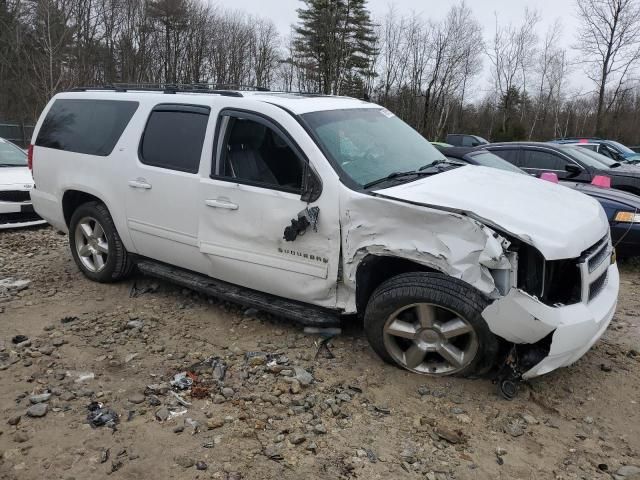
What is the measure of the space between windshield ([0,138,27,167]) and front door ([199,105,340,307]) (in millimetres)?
6023

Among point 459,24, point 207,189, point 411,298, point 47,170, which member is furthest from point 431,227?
point 459,24

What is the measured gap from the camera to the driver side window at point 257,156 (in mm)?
3590

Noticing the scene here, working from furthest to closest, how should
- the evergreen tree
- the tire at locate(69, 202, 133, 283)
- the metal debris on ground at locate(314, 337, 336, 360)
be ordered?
1. the evergreen tree
2. the tire at locate(69, 202, 133, 283)
3. the metal debris on ground at locate(314, 337, 336, 360)

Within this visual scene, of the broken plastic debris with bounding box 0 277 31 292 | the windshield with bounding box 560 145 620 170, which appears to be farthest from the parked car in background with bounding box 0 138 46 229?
the windshield with bounding box 560 145 620 170

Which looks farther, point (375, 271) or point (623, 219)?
point (623, 219)

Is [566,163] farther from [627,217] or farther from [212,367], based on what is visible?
[212,367]

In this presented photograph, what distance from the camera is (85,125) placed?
193 inches

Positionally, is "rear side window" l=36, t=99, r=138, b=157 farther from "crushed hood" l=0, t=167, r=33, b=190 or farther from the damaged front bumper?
the damaged front bumper

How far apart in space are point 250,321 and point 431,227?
187cm

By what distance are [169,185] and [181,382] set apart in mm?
1609

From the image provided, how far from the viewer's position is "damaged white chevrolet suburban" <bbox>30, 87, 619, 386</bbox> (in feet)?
9.59

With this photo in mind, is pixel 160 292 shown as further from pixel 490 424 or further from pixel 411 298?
pixel 490 424

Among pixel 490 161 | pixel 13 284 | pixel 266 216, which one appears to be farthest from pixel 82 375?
pixel 490 161

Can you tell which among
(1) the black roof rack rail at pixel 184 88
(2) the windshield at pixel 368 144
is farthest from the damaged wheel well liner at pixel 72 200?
(2) the windshield at pixel 368 144
